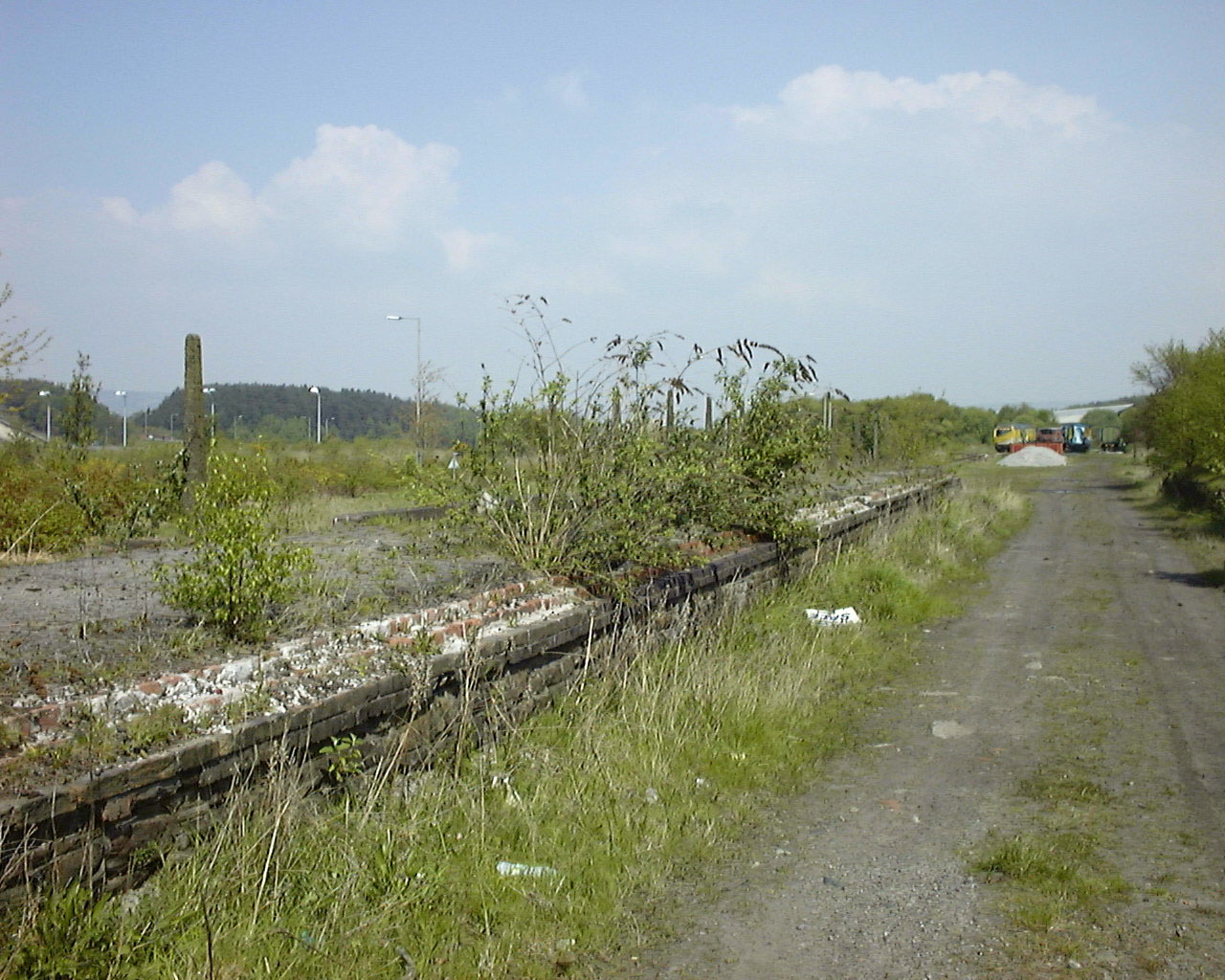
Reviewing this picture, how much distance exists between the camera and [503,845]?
15.0ft

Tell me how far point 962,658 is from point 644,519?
3.28 metres

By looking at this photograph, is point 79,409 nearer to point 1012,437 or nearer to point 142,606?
point 142,606

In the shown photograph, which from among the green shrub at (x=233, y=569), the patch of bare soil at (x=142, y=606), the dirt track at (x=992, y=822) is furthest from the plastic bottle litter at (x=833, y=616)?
the green shrub at (x=233, y=569)

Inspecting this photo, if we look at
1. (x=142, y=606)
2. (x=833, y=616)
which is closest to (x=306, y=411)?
(x=833, y=616)

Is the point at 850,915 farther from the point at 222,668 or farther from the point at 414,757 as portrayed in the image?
the point at 222,668

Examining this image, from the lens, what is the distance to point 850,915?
4.25 meters

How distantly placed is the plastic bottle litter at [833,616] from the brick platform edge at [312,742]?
2.03 metres

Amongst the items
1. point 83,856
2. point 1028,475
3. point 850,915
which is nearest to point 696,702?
point 850,915

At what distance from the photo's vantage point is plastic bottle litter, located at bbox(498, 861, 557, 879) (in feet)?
14.2

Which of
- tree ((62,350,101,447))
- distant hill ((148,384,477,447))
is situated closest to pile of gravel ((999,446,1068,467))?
distant hill ((148,384,477,447))

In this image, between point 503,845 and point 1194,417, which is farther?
point 1194,417

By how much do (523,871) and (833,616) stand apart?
6.11 metres

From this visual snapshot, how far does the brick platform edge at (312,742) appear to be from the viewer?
3.29 m

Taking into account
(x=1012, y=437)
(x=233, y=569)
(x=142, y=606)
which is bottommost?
(x=142, y=606)
